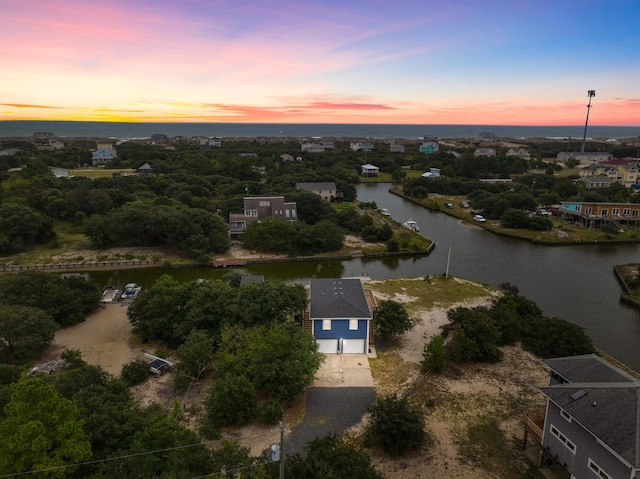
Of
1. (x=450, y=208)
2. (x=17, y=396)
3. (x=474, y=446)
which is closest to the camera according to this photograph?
(x=17, y=396)

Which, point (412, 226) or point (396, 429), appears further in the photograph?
point (412, 226)

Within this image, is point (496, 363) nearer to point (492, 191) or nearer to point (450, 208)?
point (450, 208)

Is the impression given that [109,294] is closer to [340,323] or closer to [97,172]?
[340,323]

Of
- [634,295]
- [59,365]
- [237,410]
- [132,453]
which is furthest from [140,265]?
[634,295]

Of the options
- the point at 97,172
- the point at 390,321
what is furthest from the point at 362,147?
the point at 390,321

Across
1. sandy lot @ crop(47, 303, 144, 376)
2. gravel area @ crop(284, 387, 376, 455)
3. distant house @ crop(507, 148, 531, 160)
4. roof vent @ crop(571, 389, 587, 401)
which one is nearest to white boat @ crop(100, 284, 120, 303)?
Answer: sandy lot @ crop(47, 303, 144, 376)

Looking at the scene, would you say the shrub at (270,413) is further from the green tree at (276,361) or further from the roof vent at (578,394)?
the roof vent at (578,394)
